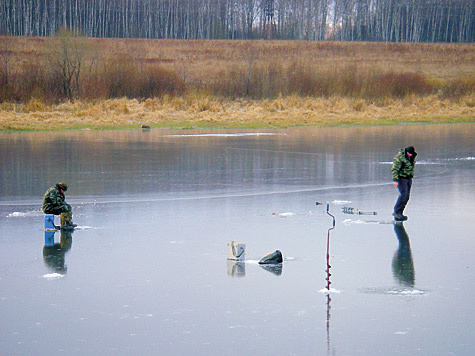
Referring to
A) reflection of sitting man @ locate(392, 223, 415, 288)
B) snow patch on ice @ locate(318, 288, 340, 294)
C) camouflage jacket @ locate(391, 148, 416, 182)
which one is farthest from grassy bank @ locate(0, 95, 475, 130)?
snow patch on ice @ locate(318, 288, 340, 294)

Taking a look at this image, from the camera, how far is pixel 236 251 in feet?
32.2

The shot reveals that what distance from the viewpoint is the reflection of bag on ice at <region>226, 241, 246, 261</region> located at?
9828 millimetres

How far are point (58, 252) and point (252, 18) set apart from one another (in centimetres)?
10714

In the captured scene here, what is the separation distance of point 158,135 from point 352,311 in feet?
86.8

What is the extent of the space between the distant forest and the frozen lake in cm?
8519

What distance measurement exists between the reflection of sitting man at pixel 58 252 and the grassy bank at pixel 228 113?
85.1ft

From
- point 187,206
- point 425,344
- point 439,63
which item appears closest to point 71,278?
point 425,344

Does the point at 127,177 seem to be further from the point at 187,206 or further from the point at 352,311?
the point at 352,311

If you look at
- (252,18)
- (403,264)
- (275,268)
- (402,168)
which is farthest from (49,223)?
(252,18)

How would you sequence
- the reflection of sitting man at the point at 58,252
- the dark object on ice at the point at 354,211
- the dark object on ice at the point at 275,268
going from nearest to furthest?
the dark object on ice at the point at 275,268 < the reflection of sitting man at the point at 58,252 < the dark object on ice at the point at 354,211

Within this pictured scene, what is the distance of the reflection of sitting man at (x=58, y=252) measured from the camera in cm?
968

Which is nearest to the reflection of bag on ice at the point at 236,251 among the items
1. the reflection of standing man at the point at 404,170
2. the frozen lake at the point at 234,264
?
the frozen lake at the point at 234,264

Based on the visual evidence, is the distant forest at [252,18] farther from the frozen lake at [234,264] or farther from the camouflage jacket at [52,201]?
the camouflage jacket at [52,201]

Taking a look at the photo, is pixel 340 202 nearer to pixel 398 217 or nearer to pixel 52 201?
pixel 398 217
